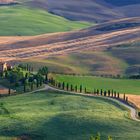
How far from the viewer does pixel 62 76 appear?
111m

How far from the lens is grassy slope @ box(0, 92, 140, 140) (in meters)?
70.0

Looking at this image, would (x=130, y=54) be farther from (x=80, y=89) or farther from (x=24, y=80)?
(x=80, y=89)

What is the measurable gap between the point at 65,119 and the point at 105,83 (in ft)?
113

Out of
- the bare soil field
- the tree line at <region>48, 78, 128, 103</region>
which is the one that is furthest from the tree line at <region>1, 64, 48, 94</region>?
the bare soil field

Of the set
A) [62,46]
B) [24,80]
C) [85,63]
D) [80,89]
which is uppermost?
[62,46]

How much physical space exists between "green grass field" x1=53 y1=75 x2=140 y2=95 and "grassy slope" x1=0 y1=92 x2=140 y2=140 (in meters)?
14.8

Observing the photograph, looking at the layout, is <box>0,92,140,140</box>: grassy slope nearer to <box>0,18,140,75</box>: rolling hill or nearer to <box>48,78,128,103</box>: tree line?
<box>48,78,128,103</box>: tree line

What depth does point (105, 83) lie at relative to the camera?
354 feet

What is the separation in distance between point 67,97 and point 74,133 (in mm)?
18128

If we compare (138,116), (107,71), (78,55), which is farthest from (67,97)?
(78,55)

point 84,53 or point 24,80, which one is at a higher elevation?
point 84,53

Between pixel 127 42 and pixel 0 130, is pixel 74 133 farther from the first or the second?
pixel 127 42

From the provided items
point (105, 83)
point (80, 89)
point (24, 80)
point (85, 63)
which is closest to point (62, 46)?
point (85, 63)

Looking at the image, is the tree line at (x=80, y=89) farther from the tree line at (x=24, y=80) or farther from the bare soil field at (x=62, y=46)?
the bare soil field at (x=62, y=46)
